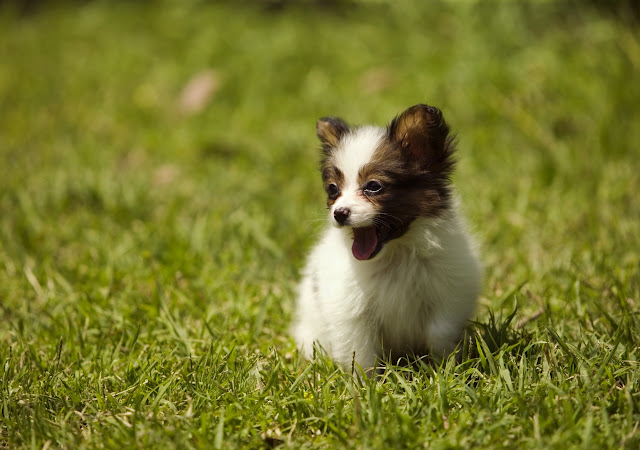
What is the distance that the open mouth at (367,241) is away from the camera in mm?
3014

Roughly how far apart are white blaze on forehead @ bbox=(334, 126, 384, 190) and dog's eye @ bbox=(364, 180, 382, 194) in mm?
52

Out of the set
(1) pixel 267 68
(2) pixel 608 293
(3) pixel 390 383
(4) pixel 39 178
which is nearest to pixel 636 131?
(2) pixel 608 293

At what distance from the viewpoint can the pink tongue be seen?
3.03 metres

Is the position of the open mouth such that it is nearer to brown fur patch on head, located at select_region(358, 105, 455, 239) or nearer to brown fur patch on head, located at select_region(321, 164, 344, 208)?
brown fur patch on head, located at select_region(358, 105, 455, 239)

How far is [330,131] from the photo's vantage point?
326 cm

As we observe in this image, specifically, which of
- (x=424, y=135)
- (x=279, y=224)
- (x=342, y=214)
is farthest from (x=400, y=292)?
(x=279, y=224)

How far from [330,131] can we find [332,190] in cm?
32

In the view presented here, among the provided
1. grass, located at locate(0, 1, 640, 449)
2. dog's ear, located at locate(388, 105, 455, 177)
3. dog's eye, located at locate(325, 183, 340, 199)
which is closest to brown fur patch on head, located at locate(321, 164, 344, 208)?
dog's eye, located at locate(325, 183, 340, 199)

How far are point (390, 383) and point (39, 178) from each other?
4277mm

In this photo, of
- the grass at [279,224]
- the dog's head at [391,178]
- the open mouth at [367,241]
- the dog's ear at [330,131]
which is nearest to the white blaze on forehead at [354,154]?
the dog's head at [391,178]

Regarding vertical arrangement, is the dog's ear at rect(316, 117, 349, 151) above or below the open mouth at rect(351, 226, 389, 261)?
above

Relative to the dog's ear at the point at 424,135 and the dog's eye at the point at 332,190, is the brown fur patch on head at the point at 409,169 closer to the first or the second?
the dog's ear at the point at 424,135

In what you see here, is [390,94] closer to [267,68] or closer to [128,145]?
[267,68]

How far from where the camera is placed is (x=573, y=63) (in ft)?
22.9
